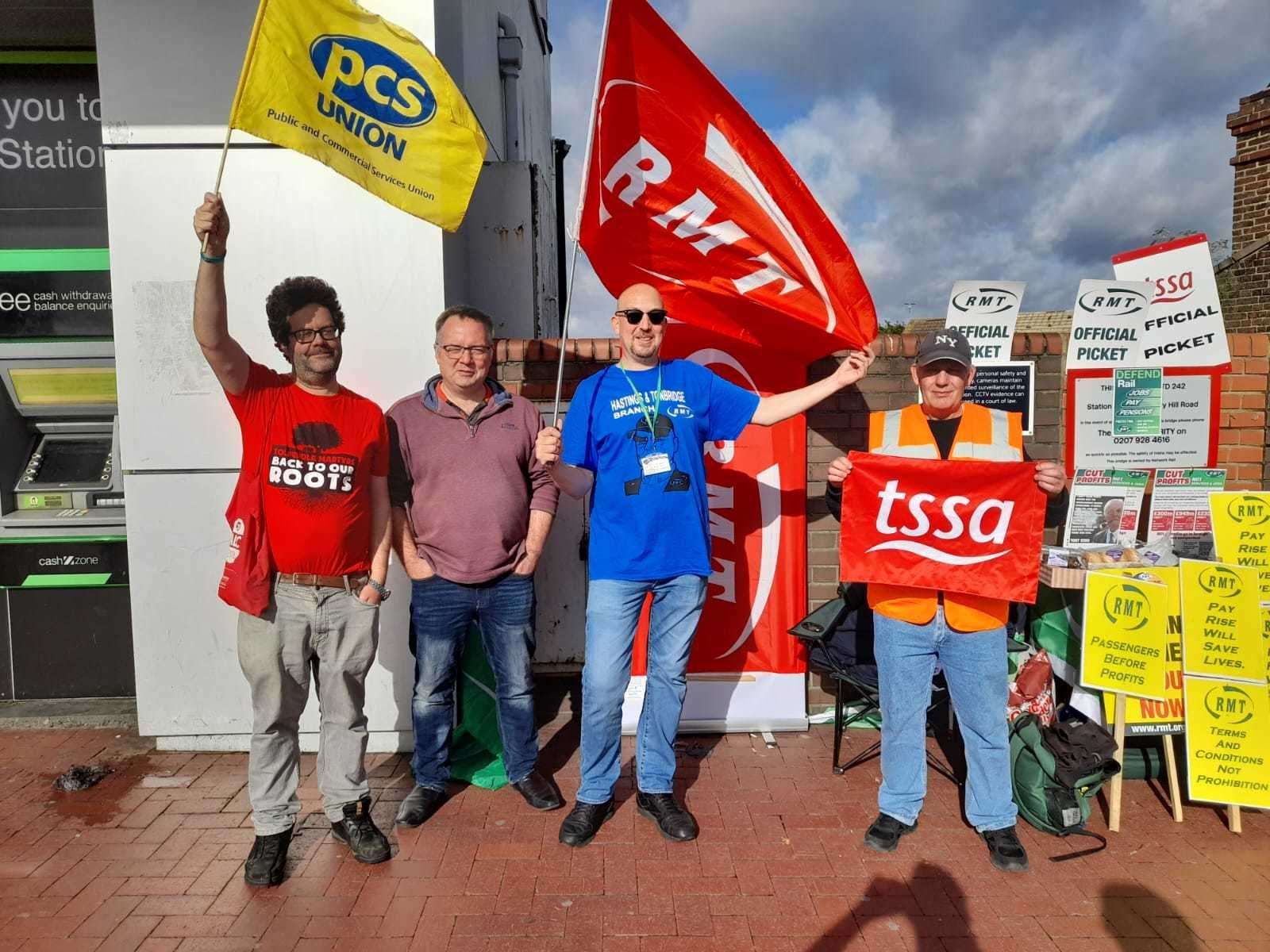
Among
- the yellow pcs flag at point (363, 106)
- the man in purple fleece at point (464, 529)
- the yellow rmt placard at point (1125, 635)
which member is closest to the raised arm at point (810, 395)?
the man in purple fleece at point (464, 529)

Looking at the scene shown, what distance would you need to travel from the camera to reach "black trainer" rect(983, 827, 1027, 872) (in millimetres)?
3254

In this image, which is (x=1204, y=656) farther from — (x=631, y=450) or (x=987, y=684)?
(x=631, y=450)

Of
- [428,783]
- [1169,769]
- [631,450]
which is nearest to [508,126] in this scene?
[631,450]

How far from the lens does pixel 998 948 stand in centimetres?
281

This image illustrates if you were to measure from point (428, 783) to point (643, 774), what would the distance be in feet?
3.29

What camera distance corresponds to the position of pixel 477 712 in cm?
407

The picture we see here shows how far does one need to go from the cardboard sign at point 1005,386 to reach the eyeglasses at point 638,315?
2.04 m

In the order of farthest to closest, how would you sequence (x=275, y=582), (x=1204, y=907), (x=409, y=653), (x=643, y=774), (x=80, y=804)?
(x=409, y=653) → (x=80, y=804) → (x=643, y=774) → (x=275, y=582) → (x=1204, y=907)

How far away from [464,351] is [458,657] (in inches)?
54.8

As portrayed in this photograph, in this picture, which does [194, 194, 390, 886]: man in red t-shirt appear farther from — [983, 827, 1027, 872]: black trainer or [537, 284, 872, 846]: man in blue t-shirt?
[983, 827, 1027, 872]: black trainer

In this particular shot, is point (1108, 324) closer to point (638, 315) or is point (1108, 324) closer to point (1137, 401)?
point (1137, 401)

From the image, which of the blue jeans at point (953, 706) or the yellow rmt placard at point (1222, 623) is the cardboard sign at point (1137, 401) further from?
the blue jeans at point (953, 706)

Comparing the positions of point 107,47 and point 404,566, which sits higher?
point 107,47

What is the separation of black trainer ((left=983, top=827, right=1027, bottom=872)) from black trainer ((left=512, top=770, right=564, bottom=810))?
1848mm
